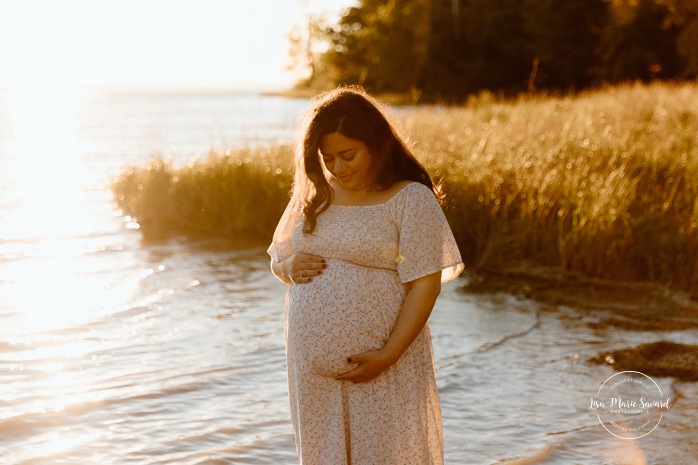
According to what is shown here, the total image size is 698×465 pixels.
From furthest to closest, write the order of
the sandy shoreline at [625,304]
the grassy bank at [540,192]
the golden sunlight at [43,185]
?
the golden sunlight at [43,185]
the grassy bank at [540,192]
the sandy shoreline at [625,304]

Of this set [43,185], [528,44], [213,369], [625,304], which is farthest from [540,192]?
[528,44]

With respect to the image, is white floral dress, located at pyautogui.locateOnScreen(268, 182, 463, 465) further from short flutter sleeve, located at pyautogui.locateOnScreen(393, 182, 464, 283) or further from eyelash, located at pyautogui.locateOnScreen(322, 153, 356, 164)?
eyelash, located at pyautogui.locateOnScreen(322, 153, 356, 164)

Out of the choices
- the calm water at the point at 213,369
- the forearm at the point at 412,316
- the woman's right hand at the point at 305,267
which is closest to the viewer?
the forearm at the point at 412,316

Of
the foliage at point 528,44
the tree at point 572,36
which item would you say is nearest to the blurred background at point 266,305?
the foliage at point 528,44

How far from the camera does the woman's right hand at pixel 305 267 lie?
10.0 feet

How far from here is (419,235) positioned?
9.46ft

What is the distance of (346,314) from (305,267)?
0.22 meters

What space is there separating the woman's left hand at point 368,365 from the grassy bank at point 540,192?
142 inches

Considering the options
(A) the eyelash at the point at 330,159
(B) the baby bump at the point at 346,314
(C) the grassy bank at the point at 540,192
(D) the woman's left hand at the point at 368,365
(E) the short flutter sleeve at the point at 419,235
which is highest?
(A) the eyelash at the point at 330,159

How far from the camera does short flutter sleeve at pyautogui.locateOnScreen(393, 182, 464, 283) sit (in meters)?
2.89

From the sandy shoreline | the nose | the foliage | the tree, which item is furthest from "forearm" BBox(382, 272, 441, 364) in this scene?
the tree

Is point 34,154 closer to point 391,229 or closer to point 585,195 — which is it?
point 585,195

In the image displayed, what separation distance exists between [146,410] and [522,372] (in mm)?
2308

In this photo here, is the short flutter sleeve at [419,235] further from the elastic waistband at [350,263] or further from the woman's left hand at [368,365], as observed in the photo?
the woman's left hand at [368,365]
